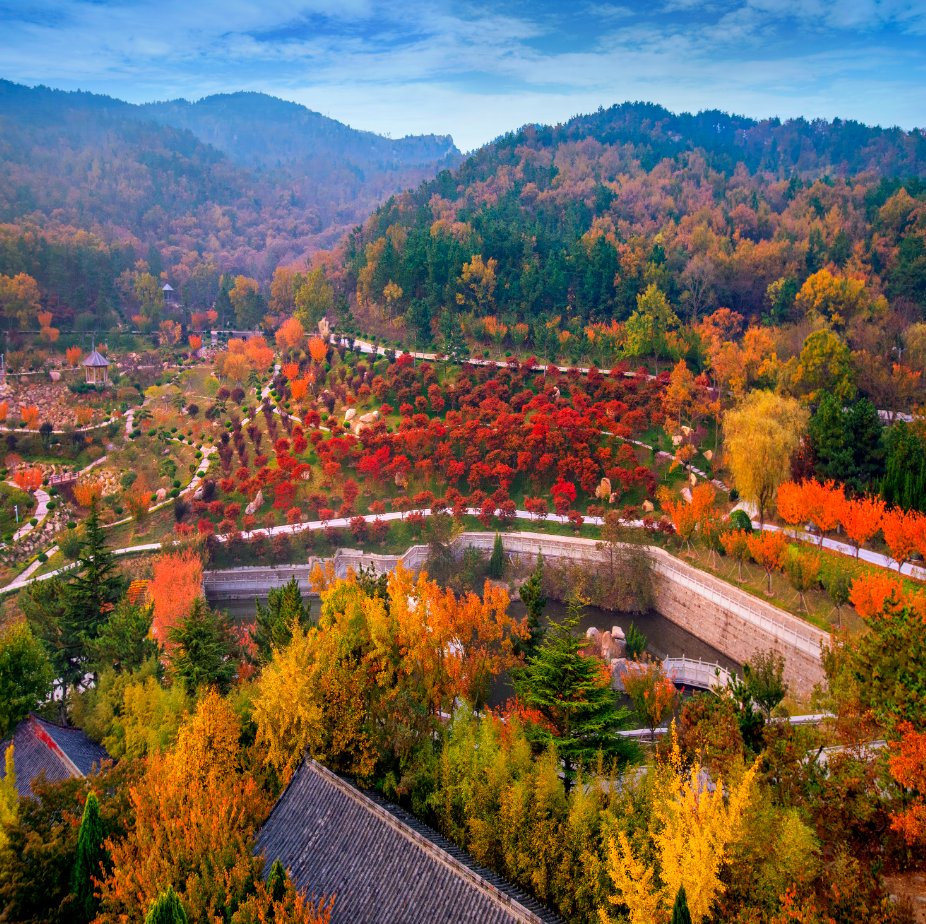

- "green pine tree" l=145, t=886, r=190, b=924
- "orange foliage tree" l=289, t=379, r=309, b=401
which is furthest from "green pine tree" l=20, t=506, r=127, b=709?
"orange foliage tree" l=289, t=379, r=309, b=401

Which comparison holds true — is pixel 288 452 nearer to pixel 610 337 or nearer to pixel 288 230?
pixel 610 337

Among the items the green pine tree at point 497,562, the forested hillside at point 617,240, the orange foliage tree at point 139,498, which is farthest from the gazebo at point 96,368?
the green pine tree at point 497,562

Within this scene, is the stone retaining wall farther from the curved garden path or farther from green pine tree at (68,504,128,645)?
green pine tree at (68,504,128,645)

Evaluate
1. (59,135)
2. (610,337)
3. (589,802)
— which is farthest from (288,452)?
(59,135)

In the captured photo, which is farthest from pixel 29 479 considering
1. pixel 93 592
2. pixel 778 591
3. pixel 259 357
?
pixel 778 591

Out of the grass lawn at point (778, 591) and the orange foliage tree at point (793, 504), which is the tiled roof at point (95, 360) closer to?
the grass lawn at point (778, 591)

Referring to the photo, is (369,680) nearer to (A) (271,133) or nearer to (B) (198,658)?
(B) (198,658)
